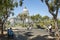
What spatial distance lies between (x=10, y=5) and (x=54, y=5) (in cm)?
656

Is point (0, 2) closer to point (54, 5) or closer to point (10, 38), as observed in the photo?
point (10, 38)

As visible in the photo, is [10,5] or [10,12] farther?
[10,12]

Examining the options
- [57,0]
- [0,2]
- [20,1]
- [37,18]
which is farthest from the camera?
[37,18]

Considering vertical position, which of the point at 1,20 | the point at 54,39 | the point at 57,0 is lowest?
the point at 54,39

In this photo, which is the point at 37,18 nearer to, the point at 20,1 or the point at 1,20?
the point at 1,20

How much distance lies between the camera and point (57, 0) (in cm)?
1766

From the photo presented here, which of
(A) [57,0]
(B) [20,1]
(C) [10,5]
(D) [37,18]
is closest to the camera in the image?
(A) [57,0]

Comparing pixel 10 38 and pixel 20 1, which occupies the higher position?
pixel 20 1

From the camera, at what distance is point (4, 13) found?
78.7 ft

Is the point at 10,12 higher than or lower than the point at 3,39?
higher

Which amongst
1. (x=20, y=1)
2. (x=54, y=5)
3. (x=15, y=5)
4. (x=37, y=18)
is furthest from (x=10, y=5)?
(x=37, y=18)

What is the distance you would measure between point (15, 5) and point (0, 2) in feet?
15.6

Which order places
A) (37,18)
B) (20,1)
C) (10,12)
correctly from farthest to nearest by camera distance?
(37,18) < (10,12) < (20,1)

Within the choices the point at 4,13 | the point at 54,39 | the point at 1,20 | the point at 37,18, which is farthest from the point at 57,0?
the point at 37,18
